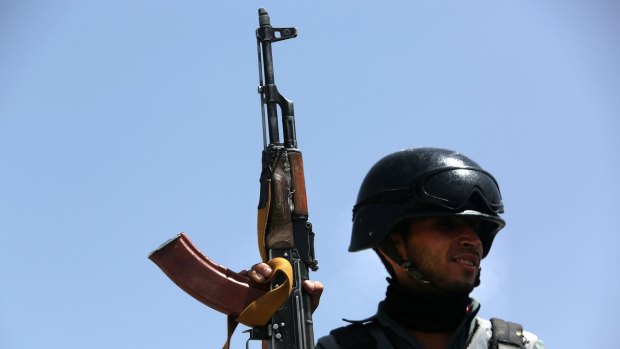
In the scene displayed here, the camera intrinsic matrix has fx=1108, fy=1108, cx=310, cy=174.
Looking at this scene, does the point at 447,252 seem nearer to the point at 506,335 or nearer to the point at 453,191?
the point at 453,191

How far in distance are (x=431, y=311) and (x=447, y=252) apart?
40 centimetres

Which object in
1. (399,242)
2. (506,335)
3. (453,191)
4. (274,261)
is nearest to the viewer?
(506,335)

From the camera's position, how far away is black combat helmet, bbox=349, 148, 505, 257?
24.1ft

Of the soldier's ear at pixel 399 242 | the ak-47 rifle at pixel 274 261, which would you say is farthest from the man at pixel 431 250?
the ak-47 rifle at pixel 274 261

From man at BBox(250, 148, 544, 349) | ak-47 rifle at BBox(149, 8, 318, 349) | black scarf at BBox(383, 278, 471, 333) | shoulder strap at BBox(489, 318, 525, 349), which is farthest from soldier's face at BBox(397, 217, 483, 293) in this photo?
ak-47 rifle at BBox(149, 8, 318, 349)

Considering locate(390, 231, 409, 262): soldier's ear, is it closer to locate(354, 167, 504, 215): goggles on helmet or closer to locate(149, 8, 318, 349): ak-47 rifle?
locate(354, 167, 504, 215): goggles on helmet

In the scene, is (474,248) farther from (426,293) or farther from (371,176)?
(371,176)

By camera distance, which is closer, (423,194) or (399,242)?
(423,194)

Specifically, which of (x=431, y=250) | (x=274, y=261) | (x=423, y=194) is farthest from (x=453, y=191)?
(x=274, y=261)

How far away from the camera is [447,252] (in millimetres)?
7160

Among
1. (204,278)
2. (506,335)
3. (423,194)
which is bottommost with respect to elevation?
(506,335)

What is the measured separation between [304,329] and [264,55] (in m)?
3.02

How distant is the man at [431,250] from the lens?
7160 mm

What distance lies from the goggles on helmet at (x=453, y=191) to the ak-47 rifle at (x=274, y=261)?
165 centimetres
